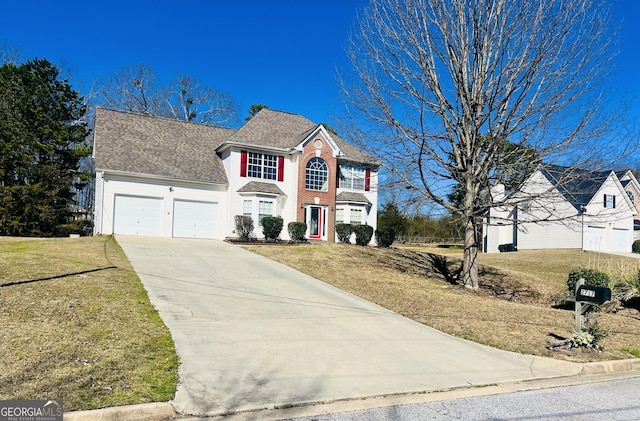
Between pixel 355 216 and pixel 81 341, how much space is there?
22196 millimetres

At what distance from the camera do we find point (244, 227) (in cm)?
2372

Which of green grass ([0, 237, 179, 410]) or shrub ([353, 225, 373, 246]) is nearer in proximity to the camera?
green grass ([0, 237, 179, 410])

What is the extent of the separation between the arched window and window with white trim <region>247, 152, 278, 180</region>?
191 cm

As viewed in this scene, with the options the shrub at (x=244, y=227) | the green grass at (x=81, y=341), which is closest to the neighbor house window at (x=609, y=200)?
the shrub at (x=244, y=227)

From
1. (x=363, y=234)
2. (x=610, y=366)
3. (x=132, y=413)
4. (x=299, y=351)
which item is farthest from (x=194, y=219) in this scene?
(x=132, y=413)

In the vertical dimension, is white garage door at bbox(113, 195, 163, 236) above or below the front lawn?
above

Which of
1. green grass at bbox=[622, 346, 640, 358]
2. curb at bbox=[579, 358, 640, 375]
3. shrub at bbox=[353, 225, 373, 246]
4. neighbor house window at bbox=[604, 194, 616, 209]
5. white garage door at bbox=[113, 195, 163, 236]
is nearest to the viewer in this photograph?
curb at bbox=[579, 358, 640, 375]

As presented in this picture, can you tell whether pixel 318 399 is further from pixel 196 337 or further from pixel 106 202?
pixel 106 202

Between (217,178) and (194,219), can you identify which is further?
(217,178)

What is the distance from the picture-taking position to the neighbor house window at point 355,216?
2736 centimetres

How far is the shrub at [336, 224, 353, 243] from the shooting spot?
2578cm

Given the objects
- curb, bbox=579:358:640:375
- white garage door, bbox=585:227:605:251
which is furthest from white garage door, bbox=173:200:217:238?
white garage door, bbox=585:227:605:251

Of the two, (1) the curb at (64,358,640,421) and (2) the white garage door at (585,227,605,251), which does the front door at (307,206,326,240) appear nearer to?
(2) the white garage door at (585,227,605,251)

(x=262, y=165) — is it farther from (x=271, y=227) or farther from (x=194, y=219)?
(x=194, y=219)
